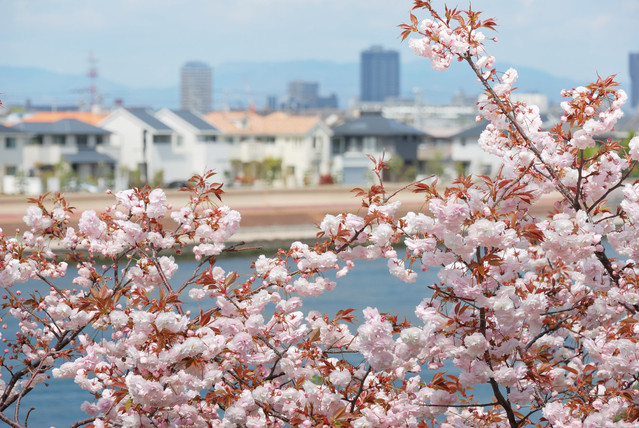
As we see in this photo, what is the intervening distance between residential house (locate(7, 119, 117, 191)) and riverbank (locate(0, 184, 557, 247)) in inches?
453

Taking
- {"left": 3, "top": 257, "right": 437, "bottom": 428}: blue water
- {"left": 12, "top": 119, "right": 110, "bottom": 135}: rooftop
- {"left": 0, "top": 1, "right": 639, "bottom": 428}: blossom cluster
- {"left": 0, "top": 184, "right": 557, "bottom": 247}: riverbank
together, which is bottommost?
→ {"left": 0, "top": 184, "right": 557, "bottom": 247}: riverbank

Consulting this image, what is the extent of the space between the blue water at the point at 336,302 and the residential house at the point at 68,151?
2197 cm

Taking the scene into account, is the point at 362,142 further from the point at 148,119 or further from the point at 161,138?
the point at 148,119

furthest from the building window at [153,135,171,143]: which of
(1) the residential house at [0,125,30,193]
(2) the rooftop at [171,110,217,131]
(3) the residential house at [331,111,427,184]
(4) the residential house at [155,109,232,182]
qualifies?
(3) the residential house at [331,111,427,184]

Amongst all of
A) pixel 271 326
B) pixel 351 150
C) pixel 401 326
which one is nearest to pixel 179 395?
pixel 271 326

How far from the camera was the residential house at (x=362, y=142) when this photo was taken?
4294 cm

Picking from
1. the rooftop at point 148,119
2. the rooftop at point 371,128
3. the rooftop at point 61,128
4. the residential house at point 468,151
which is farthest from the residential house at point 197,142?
the residential house at point 468,151

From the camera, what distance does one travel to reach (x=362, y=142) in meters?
43.2

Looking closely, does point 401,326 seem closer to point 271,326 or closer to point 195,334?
point 271,326

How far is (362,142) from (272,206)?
1521 centimetres

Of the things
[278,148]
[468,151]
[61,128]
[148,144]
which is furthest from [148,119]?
[468,151]

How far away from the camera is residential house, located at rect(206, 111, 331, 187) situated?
42.7 m

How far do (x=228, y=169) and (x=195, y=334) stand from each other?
42.4 metres

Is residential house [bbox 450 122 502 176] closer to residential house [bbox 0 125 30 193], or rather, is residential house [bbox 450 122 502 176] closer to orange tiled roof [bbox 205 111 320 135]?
orange tiled roof [bbox 205 111 320 135]
